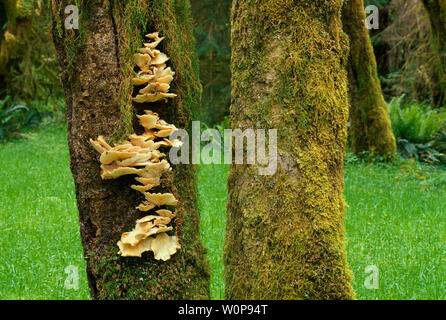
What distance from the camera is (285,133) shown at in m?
2.50

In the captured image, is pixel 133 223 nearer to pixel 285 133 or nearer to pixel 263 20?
pixel 285 133

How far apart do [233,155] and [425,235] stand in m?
3.83

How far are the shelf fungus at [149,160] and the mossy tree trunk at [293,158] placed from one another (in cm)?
39

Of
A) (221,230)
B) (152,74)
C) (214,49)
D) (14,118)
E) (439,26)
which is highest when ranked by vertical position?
Result: (214,49)

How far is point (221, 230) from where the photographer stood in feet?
18.8

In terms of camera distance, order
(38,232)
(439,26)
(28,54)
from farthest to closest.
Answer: (28,54), (439,26), (38,232)

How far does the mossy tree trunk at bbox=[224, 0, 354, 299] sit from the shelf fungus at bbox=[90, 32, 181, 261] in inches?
15.2

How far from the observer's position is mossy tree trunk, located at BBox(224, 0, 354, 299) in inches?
96.7

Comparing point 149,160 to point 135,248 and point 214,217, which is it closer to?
point 135,248

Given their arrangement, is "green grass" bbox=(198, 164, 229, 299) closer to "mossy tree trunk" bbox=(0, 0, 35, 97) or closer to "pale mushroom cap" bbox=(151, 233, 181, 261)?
"pale mushroom cap" bbox=(151, 233, 181, 261)

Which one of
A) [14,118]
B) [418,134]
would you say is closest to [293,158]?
[418,134]

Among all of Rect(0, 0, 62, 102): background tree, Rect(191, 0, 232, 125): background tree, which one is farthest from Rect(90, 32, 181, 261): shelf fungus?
Rect(0, 0, 62, 102): background tree

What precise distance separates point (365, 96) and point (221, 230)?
5837 mm
